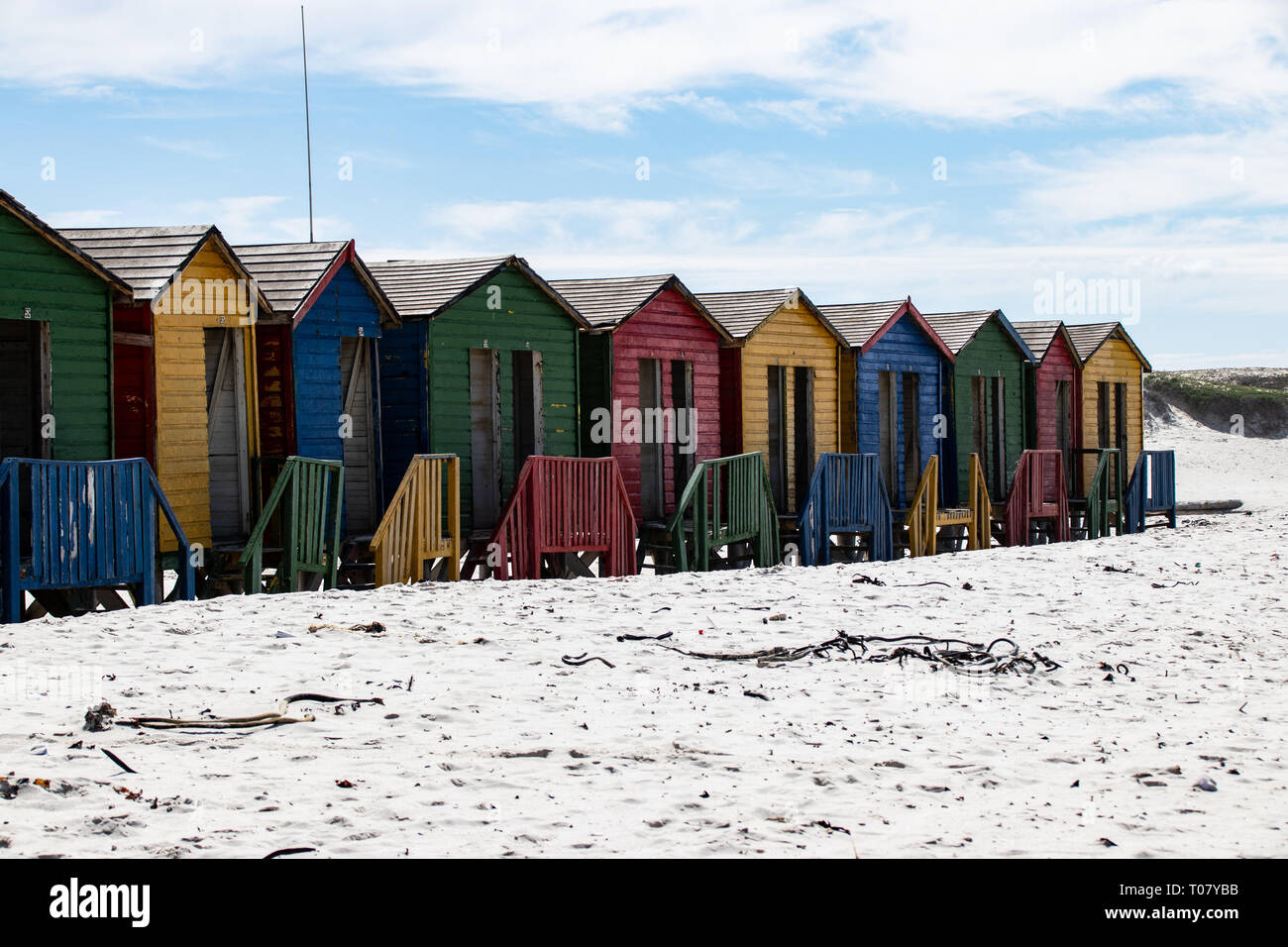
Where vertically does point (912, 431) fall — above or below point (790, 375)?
below

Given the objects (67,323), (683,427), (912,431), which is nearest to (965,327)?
(912,431)

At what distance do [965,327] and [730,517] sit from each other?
852 cm

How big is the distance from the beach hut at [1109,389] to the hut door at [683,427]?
11062 mm

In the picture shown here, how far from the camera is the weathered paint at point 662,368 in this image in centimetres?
1778

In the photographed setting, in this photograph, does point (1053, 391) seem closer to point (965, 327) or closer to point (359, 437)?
point (965, 327)

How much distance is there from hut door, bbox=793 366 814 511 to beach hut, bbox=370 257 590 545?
437 cm

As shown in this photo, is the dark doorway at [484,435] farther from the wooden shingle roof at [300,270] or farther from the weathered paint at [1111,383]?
the weathered paint at [1111,383]

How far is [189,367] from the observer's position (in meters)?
13.6

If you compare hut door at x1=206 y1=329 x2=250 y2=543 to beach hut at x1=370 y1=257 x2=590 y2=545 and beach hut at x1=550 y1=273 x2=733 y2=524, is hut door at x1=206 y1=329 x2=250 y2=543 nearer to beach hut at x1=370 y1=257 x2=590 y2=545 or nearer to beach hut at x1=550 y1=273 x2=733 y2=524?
beach hut at x1=370 y1=257 x2=590 y2=545

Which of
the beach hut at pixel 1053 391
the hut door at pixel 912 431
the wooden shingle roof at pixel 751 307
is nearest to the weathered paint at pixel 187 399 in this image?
the wooden shingle roof at pixel 751 307

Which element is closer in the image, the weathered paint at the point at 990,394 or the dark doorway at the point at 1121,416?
the weathered paint at the point at 990,394
